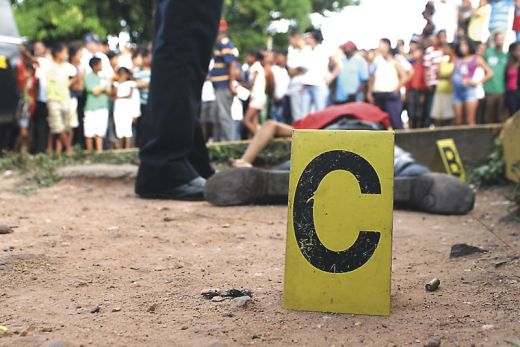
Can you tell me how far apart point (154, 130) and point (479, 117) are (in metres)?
5.83

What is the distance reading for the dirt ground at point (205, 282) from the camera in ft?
6.91

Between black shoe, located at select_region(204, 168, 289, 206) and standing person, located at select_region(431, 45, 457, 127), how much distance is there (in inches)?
207

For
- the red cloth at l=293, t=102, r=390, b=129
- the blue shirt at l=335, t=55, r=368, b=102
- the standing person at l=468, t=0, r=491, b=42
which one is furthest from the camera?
the standing person at l=468, t=0, r=491, b=42

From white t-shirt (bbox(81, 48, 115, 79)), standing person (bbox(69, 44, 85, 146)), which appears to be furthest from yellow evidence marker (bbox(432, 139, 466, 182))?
standing person (bbox(69, 44, 85, 146))

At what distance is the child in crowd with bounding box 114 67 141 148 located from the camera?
9.05 metres

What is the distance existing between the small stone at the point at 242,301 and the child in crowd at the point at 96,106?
6764mm

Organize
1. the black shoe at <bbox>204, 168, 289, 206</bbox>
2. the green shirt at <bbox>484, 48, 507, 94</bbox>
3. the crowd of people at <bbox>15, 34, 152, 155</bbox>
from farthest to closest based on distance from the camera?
1. the green shirt at <bbox>484, 48, 507, 94</bbox>
2. the crowd of people at <bbox>15, 34, 152, 155</bbox>
3. the black shoe at <bbox>204, 168, 289, 206</bbox>

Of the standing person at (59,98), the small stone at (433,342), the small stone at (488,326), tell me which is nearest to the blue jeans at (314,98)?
the standing person at (59,98)

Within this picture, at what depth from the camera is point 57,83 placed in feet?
28.3

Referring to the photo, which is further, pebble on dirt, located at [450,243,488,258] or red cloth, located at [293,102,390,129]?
red cloth, located at [293,102,390,129]

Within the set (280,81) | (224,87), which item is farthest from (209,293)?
(280,81)

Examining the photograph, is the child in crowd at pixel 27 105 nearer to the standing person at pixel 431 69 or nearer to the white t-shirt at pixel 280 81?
the white t-shirt at pixel 280 81

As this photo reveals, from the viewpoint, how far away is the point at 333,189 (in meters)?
2.39

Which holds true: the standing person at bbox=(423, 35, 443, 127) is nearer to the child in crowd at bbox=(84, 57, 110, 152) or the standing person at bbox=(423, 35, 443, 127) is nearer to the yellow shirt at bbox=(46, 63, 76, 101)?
the child in crowd at bbox=(84, 57, 110, 152)
